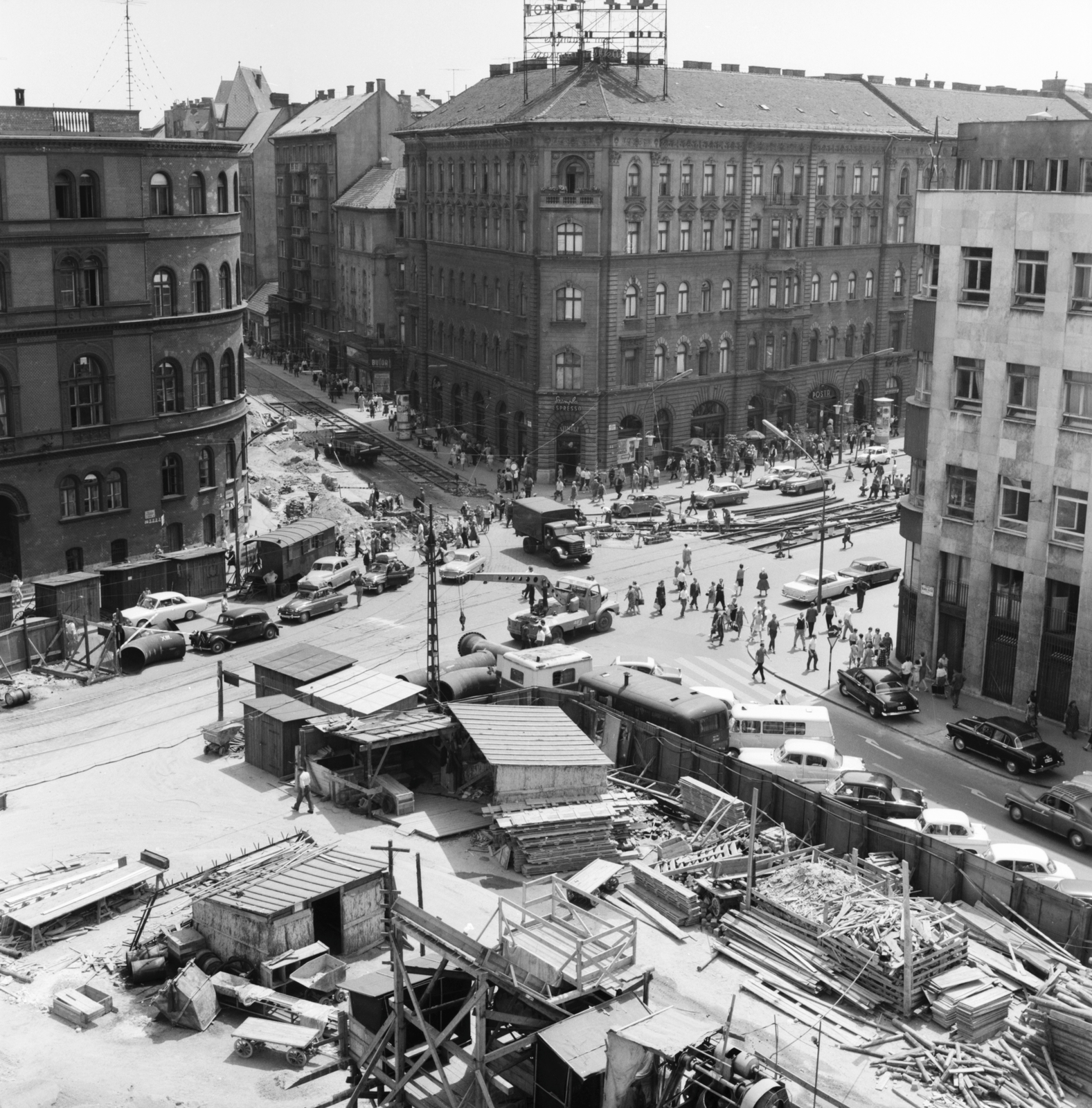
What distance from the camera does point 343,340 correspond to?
5153 inches

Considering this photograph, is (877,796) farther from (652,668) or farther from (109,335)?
(109,335)

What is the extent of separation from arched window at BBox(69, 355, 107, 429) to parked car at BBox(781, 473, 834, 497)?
129 ft

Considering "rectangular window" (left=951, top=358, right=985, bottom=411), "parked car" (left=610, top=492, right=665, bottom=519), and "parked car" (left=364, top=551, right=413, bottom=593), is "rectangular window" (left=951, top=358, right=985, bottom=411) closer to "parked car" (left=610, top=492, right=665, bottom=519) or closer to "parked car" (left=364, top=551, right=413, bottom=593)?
"parked car" (left=364, top=551, right=413, bottom=593)

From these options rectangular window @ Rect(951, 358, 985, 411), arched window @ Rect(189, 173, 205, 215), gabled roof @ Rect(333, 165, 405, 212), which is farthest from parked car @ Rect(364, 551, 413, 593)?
gabled roof @ Rect(333, 165, 405, 212)

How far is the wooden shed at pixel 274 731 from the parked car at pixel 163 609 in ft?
51.7

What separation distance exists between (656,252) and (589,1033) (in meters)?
71.0

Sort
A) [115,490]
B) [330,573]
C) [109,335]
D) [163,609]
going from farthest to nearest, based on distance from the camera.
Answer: [115,490], [109,335], [330,573], [163,609]

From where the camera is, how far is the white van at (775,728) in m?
48.4

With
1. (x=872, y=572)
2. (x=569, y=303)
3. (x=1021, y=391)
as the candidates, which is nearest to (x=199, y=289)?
(x=569, y=303)

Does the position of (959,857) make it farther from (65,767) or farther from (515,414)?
(515,414)

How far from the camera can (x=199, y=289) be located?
73.1m

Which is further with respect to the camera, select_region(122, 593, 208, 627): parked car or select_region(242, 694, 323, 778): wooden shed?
select_region(122, 593, 208, 627): parked car

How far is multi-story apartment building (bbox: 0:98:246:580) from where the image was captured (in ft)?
215

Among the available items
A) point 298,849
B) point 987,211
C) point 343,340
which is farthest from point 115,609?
point 343,340
